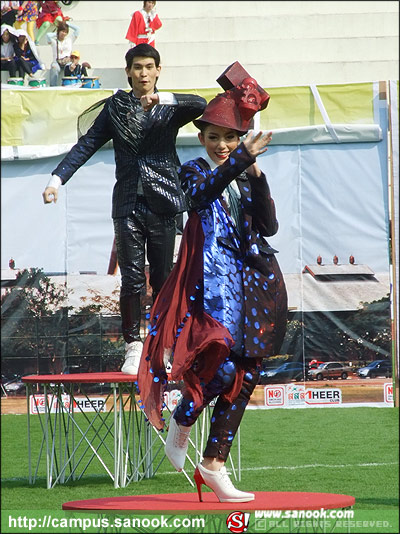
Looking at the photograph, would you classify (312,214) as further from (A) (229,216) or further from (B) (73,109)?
(A) (229,216)

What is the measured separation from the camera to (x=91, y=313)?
8328 mm

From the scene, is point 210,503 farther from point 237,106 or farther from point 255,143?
point 237,106

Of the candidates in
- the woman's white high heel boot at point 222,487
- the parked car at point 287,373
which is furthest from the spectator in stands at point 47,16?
the woman's white high heel boot at point 222,487

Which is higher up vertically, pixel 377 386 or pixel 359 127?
pixel 359 127

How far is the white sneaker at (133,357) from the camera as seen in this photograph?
4938 millimetres

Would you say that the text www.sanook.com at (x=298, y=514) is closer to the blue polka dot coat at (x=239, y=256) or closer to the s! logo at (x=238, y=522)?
the s! logo at (x=238, y=522)

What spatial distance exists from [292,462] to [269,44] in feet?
20.7

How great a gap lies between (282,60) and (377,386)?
177 inches

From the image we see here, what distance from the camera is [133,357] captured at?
497 centimetres

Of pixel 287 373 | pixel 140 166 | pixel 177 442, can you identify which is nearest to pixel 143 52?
pixel 140 166

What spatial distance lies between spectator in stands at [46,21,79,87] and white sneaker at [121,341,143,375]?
226 inches

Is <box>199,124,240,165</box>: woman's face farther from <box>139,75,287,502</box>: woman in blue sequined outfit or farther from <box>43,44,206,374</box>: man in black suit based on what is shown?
<box>43,44,206,374</box>: man in black suit

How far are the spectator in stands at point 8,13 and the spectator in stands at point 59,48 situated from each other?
0.50 meters

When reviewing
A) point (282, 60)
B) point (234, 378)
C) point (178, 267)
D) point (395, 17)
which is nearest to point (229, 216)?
point (178, 267)
